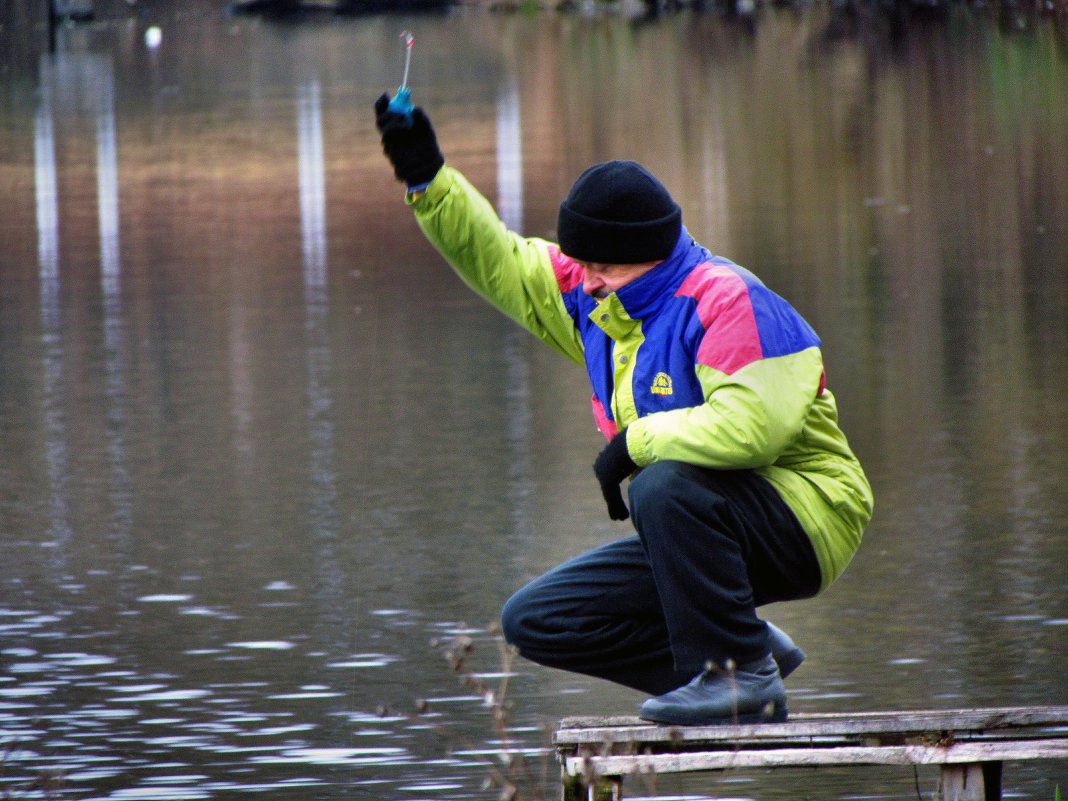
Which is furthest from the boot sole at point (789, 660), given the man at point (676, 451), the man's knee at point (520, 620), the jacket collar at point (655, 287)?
the jacket collar at point (655, 287)

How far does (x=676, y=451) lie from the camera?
456 cm

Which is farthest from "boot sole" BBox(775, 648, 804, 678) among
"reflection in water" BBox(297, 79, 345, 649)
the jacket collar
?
"reflection in water" BBox(297, 79, 345, 649)

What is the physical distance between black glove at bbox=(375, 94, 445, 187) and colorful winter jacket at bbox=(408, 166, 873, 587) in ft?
0.17

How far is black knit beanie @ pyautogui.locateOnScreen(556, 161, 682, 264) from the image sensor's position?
4.73 m

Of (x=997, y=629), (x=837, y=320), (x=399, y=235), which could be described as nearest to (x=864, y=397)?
(x=837, y=320)

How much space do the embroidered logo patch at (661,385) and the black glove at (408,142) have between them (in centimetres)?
69

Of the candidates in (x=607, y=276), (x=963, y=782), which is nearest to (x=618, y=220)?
(x=607, y=276)

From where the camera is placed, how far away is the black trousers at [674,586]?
458 centimetres

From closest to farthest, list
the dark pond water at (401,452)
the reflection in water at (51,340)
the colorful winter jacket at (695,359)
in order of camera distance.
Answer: the colorful winter jacket at (695,359), the dark pond water at (401,452), the reflection in water at (51,340)

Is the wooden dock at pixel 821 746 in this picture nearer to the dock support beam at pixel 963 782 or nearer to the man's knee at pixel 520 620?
the dock support beam at pixel 963 782

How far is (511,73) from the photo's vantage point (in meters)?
37.2

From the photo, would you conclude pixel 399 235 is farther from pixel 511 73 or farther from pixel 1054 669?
pixel 511 73

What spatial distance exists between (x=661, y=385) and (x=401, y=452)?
195 inches

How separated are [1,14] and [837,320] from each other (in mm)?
49039
